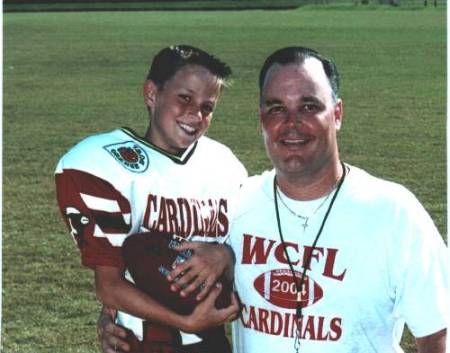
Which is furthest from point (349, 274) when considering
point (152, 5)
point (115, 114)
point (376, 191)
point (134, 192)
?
point (152, 5)

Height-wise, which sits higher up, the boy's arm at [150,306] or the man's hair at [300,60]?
the man's hair at [300,60]

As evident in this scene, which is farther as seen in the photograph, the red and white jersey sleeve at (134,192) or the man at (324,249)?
the red and white jersey sleeve at (134,192)

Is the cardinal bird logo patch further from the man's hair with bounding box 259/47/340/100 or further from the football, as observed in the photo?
the man's hair with bounding box 259/47/340/100

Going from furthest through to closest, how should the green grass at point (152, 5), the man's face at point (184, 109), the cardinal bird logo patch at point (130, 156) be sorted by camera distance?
the green grass at point (152, 5), the man's face at point (184, 109), the cardinal bird logo patch at point (130, 156)

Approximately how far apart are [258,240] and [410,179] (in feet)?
20.8

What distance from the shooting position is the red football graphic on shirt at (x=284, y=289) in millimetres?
2783

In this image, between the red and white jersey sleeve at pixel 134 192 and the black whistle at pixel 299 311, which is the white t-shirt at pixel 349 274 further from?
the red and white jersey sleeve at pixel 134 192

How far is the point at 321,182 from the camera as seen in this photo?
2.84m

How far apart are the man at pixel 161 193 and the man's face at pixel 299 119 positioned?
1.09 feet

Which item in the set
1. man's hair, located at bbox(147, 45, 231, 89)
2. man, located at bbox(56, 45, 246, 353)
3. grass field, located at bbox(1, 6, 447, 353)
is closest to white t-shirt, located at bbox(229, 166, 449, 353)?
man, located at bbox(56, 45, 246, 353)

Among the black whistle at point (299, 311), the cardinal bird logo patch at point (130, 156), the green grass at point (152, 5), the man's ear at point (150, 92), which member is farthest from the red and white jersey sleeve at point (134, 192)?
the green grass at point (152, 5)

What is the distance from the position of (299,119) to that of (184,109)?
0.48 m

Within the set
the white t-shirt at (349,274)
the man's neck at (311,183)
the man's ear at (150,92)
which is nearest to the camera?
the white t-shirt at (349,274)

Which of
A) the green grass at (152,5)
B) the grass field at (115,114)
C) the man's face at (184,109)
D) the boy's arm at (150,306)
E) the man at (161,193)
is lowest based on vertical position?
the green grass at (152,5)
